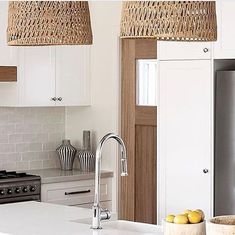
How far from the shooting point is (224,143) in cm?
564

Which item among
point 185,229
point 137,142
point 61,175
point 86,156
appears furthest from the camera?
point 86,156

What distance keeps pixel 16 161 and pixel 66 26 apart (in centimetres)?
346

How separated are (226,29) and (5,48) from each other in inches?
75.2

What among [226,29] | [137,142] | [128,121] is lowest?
[137,142]

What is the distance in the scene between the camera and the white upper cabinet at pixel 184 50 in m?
5.79

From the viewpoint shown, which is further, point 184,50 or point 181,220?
point 184,50

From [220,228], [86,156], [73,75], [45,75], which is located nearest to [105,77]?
[73,75]

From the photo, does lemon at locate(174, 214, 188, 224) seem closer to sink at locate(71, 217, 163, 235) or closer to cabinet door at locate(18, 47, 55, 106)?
sink at locate(71, 217, 163, 235)

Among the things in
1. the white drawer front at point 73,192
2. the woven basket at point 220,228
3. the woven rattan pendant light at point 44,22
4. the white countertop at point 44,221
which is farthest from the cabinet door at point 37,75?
the woven basket at point 220,228

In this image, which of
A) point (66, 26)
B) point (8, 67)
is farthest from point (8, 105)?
point (66, 26)

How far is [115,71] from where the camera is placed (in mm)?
6828

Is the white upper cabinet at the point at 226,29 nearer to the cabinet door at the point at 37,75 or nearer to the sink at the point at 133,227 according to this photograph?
the cabinet door at the point at 37,75

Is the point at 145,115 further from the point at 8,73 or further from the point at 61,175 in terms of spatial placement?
the point at 8,73

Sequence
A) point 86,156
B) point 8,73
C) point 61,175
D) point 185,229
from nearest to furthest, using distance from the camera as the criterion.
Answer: point 185,229
point 8,73
point 61,175
point 86,156
